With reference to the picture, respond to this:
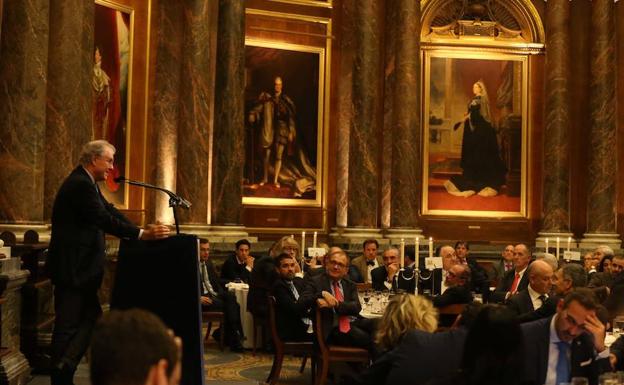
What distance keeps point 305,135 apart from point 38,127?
694 centimetres

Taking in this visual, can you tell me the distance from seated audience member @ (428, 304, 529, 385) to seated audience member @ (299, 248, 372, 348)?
4460mm

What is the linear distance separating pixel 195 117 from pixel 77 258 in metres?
8.22

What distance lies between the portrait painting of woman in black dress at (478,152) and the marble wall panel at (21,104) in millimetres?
9077

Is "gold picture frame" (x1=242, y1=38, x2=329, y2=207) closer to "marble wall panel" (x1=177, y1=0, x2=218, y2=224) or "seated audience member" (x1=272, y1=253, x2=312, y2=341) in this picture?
"marble wall panel" (x1=177, y1=0, x2=218, y2=224)

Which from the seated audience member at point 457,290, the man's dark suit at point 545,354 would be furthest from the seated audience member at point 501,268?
the man's dark suit at point 545,354

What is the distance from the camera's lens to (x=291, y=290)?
906 centimetres

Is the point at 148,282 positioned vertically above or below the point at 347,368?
above

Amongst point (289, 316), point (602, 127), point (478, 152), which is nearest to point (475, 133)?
point (478, 152)

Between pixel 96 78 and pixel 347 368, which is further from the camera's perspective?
pixel 96 78

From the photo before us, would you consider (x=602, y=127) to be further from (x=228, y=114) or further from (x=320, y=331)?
(x=320, y=331)

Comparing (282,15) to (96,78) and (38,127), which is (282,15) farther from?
(38,127)

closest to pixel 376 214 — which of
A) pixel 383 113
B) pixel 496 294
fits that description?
pixel 383 113

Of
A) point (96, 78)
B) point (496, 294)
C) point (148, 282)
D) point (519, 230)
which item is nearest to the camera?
point (148, 282)

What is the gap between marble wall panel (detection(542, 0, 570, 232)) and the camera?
1645cm
